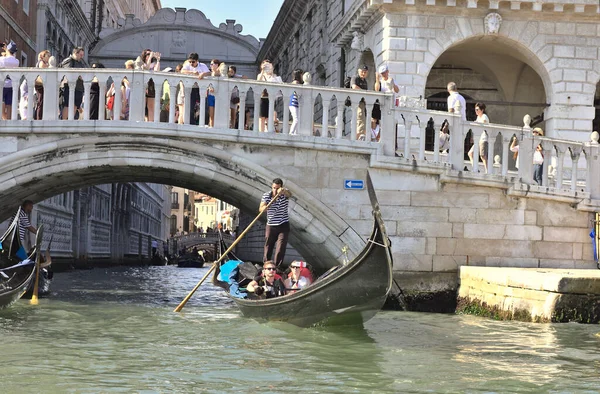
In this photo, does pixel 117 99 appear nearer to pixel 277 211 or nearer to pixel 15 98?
pixel 15 98

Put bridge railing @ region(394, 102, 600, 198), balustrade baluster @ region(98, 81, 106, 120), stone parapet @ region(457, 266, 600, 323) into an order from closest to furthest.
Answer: stone parapet @ region(457, 266, 600, 323) < balustrade baluster @ region(98, 81, 106, 120) < bridge railing @ region(394, 102, 600, 198)

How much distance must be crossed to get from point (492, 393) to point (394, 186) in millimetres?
4425

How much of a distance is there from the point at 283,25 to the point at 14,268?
11833mm

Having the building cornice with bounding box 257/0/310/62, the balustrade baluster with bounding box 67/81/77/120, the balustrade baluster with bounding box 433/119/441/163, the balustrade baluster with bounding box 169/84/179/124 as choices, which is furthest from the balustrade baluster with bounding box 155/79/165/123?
the building cornice with bounding box 257/0/310/62

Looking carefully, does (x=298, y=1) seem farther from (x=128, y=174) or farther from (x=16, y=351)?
(x=16, y=351)

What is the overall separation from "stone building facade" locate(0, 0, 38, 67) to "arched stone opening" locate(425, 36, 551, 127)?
22.4ft

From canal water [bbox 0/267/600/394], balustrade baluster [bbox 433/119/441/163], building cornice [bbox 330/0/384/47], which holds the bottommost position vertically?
canal water [bbox 0/267/600/394]

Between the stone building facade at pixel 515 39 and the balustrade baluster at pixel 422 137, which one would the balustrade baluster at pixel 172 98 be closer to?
the balustrade baluster at pixel 422 137

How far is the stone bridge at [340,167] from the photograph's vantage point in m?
9.27

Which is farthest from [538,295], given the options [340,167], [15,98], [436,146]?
[15,98]

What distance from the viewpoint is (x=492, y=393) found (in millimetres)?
5164

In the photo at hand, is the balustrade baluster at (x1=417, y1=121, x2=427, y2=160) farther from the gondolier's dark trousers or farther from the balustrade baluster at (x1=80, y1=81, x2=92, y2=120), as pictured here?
the balustrade baluster at (x1=80, y1=81, x2=92, y2=120)

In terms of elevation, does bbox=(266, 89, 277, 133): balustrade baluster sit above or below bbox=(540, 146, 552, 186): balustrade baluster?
above

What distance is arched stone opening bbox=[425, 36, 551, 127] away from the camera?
13.0m
